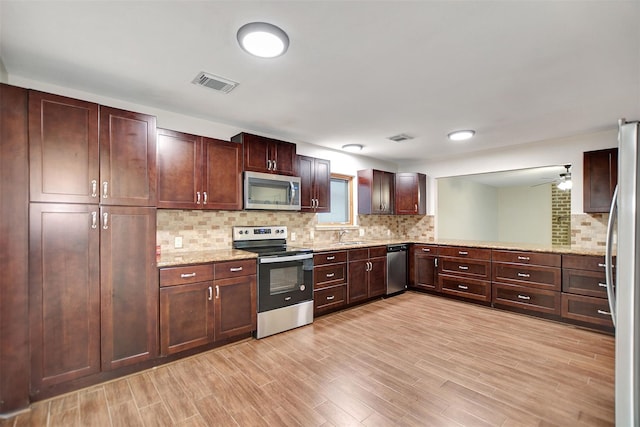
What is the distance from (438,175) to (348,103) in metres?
3.28

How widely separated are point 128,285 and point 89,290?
9.8 inches

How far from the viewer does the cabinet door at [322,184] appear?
13.8 feet

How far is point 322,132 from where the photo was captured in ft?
12.7

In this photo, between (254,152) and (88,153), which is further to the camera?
(254,152)

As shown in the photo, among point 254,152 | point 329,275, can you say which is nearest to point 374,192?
point 329,275

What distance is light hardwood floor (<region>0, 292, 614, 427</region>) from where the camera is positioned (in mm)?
A: 1878

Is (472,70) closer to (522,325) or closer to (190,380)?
(522,325)

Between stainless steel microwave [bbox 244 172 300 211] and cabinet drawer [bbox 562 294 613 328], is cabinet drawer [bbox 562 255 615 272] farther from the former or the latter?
stainless steel microwave [bbox 244 172 300 211]

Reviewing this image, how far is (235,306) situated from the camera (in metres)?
2.92

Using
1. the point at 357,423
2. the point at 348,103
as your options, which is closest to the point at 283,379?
the point at 357,423

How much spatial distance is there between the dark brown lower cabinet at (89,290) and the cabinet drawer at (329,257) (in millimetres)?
1875

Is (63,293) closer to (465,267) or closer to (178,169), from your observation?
(178,169)

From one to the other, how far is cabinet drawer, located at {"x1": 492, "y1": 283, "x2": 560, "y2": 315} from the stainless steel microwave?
3130 mm

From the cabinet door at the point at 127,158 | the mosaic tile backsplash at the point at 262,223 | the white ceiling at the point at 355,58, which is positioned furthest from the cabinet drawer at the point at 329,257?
the cabinet door at the point at 127,158
